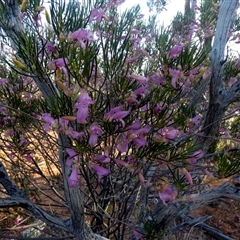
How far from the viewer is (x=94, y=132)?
3.20 feet

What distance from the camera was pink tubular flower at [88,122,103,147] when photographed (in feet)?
3.20

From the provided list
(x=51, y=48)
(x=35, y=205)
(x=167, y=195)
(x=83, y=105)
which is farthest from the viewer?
(x=35, y=205)

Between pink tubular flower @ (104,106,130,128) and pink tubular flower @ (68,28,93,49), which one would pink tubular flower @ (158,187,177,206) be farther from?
pink tubular flower @ (68,28,93,49)

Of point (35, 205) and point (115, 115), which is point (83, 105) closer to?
point (115, 115)

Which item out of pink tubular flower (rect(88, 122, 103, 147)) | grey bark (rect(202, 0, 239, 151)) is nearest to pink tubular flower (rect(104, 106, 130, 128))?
pink tubular flower (rect(88, 122, 103, 147))

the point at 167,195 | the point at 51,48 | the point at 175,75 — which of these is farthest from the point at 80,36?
the point at 167,195

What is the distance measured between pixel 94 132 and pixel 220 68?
94 centimetres

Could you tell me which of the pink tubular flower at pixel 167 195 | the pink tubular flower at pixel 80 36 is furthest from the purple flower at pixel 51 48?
the pink tubular flower at pixel 167 195

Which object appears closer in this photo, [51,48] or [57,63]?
[57,63]

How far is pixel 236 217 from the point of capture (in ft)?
10.6

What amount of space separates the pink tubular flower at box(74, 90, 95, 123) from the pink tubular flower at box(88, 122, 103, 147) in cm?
6

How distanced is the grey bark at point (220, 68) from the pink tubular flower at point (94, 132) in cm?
74

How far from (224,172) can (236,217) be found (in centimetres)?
230

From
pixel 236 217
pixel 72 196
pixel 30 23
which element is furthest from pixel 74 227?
pixel 236 217
